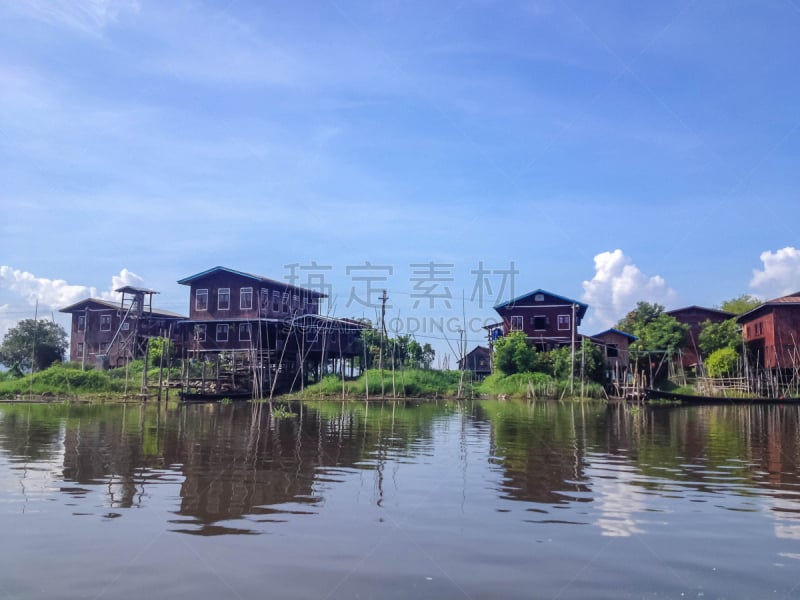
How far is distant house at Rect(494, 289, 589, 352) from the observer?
4394 centimetres

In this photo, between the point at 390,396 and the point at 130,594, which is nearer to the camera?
the point at 130,594

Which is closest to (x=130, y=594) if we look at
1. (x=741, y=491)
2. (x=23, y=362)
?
(x=741, y=491)

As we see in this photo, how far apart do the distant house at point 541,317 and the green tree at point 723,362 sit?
8200 millimetres

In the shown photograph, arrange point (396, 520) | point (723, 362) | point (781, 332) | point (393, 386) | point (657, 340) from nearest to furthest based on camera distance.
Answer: point (396, 520) < point (393, 386) < point (781, 332) < point (723, 362) < point (657, 340)

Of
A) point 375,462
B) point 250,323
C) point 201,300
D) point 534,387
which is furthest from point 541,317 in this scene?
point 375,462

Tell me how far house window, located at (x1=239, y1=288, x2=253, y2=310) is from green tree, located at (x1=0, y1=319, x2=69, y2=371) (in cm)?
1681

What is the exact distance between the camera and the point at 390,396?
37.2 meters

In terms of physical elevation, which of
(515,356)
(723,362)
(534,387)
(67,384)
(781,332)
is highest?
(781,332)

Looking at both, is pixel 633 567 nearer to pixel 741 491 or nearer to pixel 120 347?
pixel 741 491

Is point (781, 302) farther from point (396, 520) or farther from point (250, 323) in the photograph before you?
point (396, 520)

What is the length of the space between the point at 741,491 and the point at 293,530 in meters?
6.07

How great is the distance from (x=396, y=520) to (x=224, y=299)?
35.2 m

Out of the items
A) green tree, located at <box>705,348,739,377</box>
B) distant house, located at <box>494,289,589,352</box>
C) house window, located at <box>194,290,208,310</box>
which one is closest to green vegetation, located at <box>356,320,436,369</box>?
distant house, located at <box>494,289,589,352</box>

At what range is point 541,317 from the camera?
4459 centimetres
